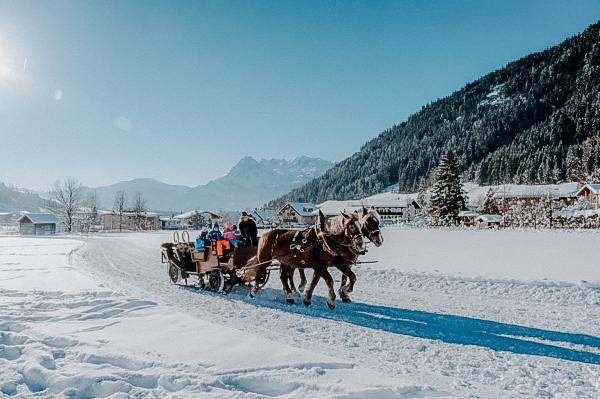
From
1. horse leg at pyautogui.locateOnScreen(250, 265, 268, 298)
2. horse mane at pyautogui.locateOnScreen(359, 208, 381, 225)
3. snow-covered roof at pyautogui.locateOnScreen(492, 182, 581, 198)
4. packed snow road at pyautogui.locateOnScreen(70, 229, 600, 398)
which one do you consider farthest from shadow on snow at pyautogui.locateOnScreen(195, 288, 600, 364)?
snow-covered roof at pyautogui.locateOnScreen(492, 182, 581, 198)

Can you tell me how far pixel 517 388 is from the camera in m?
4.09

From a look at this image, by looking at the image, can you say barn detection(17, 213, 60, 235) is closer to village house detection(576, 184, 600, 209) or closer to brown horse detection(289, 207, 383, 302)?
brown horse detection(289, 207, 383, 302)

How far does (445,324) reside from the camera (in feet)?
21.9

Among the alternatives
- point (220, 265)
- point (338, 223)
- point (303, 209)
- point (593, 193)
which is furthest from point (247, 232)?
point (303, 209)

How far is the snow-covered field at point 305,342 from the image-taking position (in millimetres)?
3889

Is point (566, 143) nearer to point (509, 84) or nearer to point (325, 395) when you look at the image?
point (509, 84)

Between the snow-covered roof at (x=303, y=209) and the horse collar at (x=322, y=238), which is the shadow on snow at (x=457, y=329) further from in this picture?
the snow-covered roof at (x=303, y=209)

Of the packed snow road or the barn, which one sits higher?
the barn

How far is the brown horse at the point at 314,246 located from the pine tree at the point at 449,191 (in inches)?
1649

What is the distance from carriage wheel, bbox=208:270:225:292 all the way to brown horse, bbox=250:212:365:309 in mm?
998

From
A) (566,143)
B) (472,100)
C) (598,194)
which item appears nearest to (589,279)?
(598,194)

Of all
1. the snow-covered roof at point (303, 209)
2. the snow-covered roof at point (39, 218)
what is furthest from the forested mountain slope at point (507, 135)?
the snow-covered roof at point (39, 218)

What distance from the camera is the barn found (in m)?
71.8

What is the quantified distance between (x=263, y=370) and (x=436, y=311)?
473 cm
